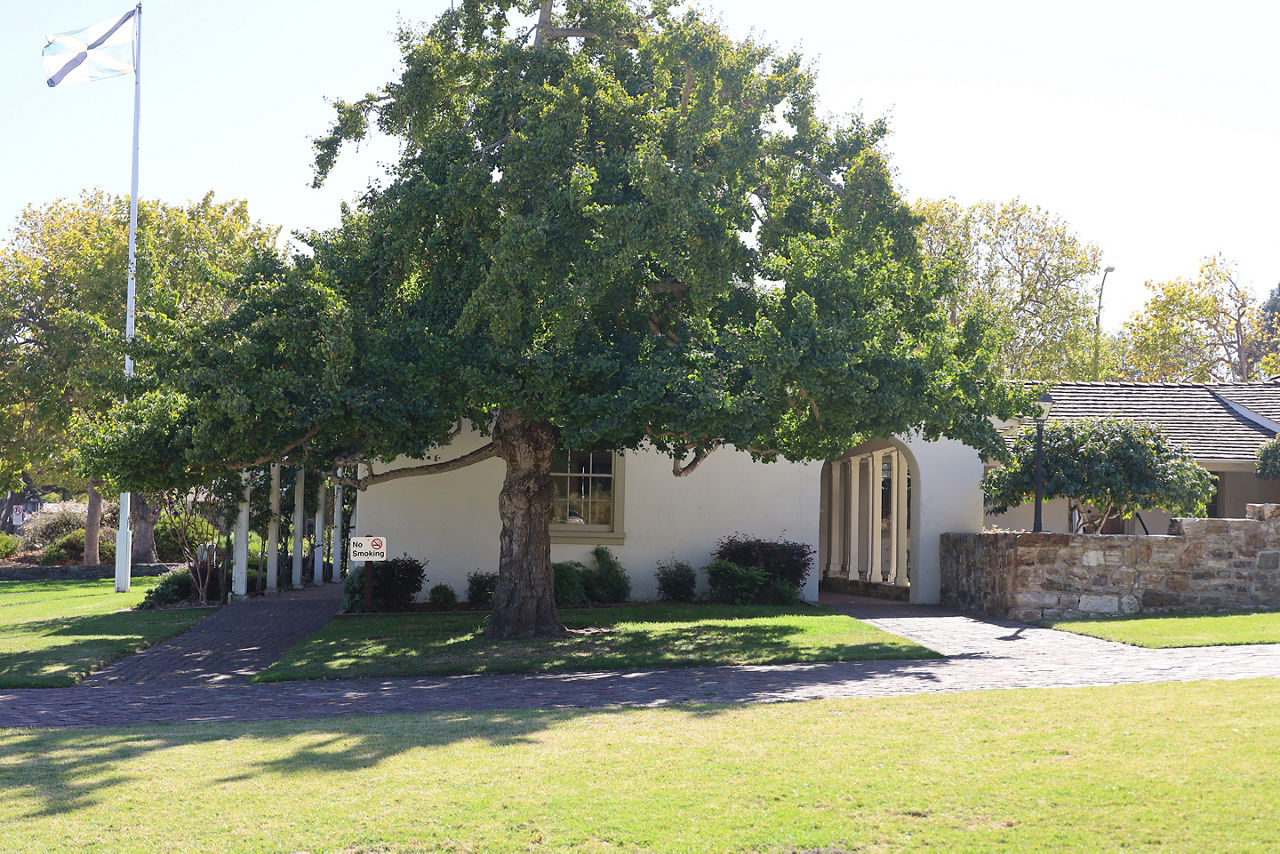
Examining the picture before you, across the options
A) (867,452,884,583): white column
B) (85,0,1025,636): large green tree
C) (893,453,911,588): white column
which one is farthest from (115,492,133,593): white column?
(893,453,911,588): white column

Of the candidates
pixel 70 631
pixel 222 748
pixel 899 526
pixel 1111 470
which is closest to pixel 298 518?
pixel 70 631

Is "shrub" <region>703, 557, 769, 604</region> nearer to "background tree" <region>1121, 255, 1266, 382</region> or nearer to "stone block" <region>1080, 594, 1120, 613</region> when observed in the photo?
"stone block" <region>1080, 594, 1120, 613</region>

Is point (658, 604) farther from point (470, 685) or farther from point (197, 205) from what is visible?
point (197, 205)

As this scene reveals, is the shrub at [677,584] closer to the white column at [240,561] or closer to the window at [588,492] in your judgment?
the window at [588,492]

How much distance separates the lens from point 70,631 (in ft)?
Result: 50.3

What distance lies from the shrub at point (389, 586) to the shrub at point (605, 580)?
8.78ft

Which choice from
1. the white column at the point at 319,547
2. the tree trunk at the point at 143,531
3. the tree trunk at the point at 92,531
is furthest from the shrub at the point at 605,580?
the tree trunk at the point at 92,531

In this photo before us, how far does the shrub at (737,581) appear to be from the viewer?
1820cm

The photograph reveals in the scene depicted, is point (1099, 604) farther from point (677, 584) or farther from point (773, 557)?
point (677, 584)

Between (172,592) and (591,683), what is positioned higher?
(172,592)

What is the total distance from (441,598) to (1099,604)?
9.78 meters

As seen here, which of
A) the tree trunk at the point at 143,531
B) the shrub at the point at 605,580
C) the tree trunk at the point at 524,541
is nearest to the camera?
the tree trunk at the point at 524,541

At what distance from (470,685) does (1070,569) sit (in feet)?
28.8

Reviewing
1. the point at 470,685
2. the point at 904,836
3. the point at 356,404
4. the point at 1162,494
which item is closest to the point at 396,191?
the point at 356,404
